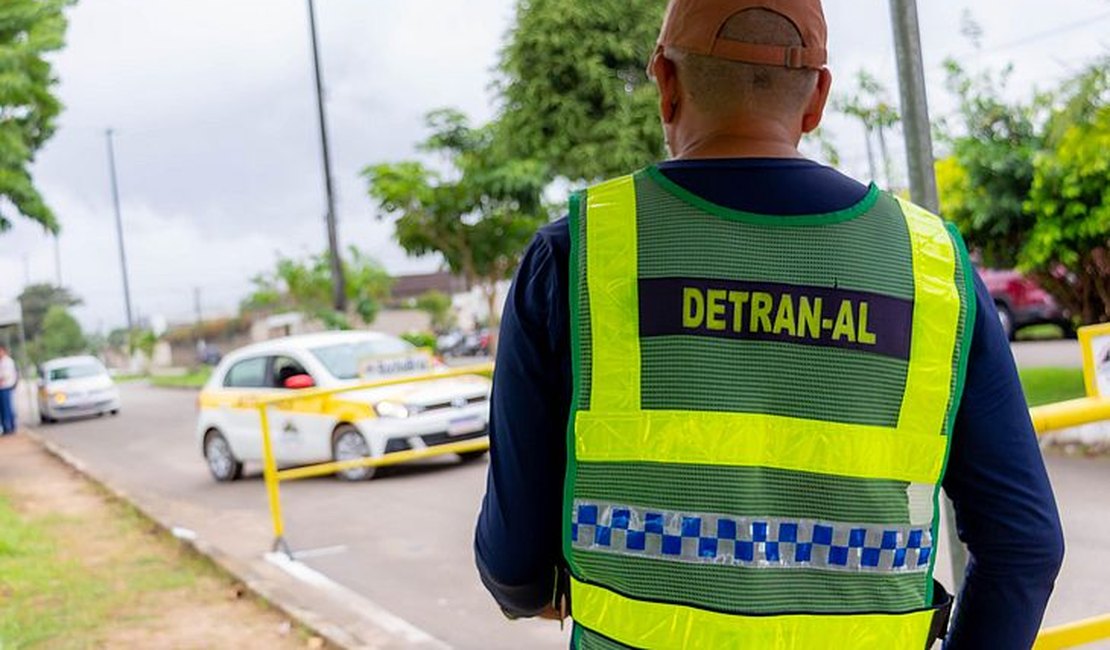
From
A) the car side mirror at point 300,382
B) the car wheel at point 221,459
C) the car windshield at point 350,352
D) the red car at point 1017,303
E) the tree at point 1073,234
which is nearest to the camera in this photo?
the tree at point 1073,234

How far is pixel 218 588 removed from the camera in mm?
6566

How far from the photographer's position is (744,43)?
1511mm

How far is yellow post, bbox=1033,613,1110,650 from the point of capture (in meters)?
2.10

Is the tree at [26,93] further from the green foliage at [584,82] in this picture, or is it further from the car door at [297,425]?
the green foliage at [584,82]

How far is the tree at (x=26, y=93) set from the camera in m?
11.8

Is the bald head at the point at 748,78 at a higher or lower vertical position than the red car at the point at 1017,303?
higher

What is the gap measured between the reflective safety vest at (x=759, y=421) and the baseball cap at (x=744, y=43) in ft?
0.66

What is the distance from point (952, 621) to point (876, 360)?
45 centimetres

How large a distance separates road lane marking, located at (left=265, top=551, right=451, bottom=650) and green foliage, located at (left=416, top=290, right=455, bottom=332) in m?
41.8

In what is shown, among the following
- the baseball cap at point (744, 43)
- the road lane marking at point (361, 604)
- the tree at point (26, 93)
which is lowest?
the road lane marking at point (361, 604)

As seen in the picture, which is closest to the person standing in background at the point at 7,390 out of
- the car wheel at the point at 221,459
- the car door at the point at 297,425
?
the car wheel at the point at 221,459

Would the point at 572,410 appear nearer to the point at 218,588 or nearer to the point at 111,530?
the point at 218,588

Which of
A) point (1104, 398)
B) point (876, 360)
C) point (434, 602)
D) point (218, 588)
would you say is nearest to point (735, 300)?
point (876, 360)

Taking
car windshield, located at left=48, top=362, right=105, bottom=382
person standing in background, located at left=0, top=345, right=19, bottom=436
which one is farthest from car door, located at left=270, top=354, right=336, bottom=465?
car windshield, located at left=48, top=362, right=105, bottom=382
